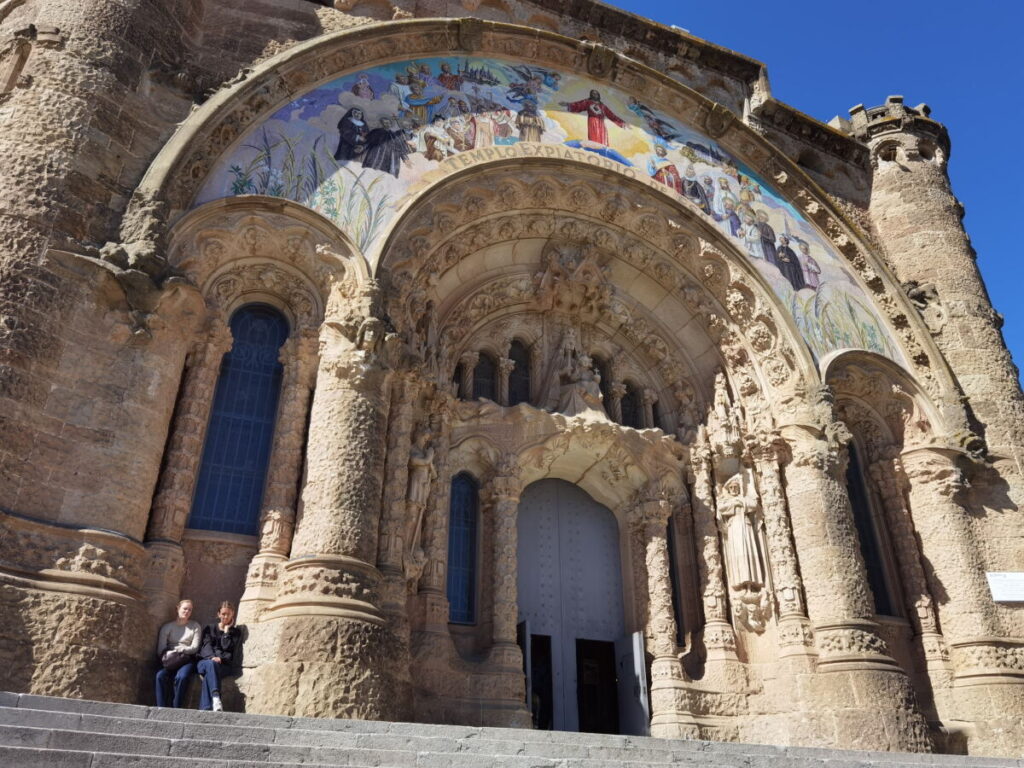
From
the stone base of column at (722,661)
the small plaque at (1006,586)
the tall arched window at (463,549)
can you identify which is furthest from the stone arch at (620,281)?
the small plaque at (1006,586)

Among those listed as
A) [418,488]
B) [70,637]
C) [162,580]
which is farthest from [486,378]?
[70,637]

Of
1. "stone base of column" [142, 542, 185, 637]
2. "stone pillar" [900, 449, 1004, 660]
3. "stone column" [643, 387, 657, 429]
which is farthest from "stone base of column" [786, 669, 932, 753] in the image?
"stone base of column" [142, 542, 185, 637]

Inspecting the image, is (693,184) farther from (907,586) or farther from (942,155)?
(907,586)

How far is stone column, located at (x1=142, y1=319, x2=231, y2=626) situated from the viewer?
24.1 feet

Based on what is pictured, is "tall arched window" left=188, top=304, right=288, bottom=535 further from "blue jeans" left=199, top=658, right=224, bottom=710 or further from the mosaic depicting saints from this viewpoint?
"blue jeans" left=199, top=658, right=224, bottom=710

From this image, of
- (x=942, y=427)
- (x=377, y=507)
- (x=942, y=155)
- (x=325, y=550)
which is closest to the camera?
(x=325, y=550)

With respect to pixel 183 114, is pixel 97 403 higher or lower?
lower

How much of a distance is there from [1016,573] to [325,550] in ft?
29.9

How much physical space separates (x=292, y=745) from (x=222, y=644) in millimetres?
2603

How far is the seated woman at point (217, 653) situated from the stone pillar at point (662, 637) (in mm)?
5225

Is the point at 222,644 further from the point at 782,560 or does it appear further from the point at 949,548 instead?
the point at 949,548

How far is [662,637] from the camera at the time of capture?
1031 cm

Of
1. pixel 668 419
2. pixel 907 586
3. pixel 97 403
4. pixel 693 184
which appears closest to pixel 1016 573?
pixel 907 586

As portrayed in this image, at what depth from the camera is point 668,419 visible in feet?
40.3
